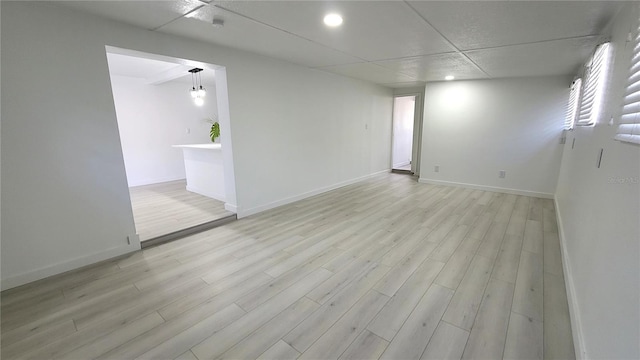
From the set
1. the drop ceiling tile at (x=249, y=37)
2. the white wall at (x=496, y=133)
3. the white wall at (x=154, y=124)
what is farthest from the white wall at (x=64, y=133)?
the white wall at (x=496, y=133)

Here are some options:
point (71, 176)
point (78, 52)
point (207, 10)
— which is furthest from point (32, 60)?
point (207, 10)

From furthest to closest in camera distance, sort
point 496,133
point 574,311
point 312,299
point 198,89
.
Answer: point 198,89 < point 496,133 < point 312,299 < point 574,311

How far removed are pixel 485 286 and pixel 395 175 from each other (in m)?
5.14

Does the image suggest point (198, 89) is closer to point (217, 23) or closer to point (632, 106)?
point (217, 23)

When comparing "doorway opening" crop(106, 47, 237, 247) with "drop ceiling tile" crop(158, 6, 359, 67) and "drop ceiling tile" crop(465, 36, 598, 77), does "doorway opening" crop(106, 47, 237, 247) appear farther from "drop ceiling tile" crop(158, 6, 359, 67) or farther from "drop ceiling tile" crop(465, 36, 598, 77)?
"drop ceiling tile" crop(465, 36, 598, 77)

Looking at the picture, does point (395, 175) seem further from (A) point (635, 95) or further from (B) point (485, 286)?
(A) point (635, 95)

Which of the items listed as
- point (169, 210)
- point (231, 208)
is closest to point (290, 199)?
point (231, 208)

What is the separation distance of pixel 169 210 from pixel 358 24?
3853 mm

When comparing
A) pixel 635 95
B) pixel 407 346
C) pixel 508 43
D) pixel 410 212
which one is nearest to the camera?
pixel 635 95

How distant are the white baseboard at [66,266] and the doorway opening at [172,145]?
0.59 feet

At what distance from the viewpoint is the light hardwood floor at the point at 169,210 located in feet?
11.5

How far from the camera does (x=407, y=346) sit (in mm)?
1633

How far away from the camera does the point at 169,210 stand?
4242 millimetres

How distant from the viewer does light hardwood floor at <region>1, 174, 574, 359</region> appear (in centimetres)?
165
